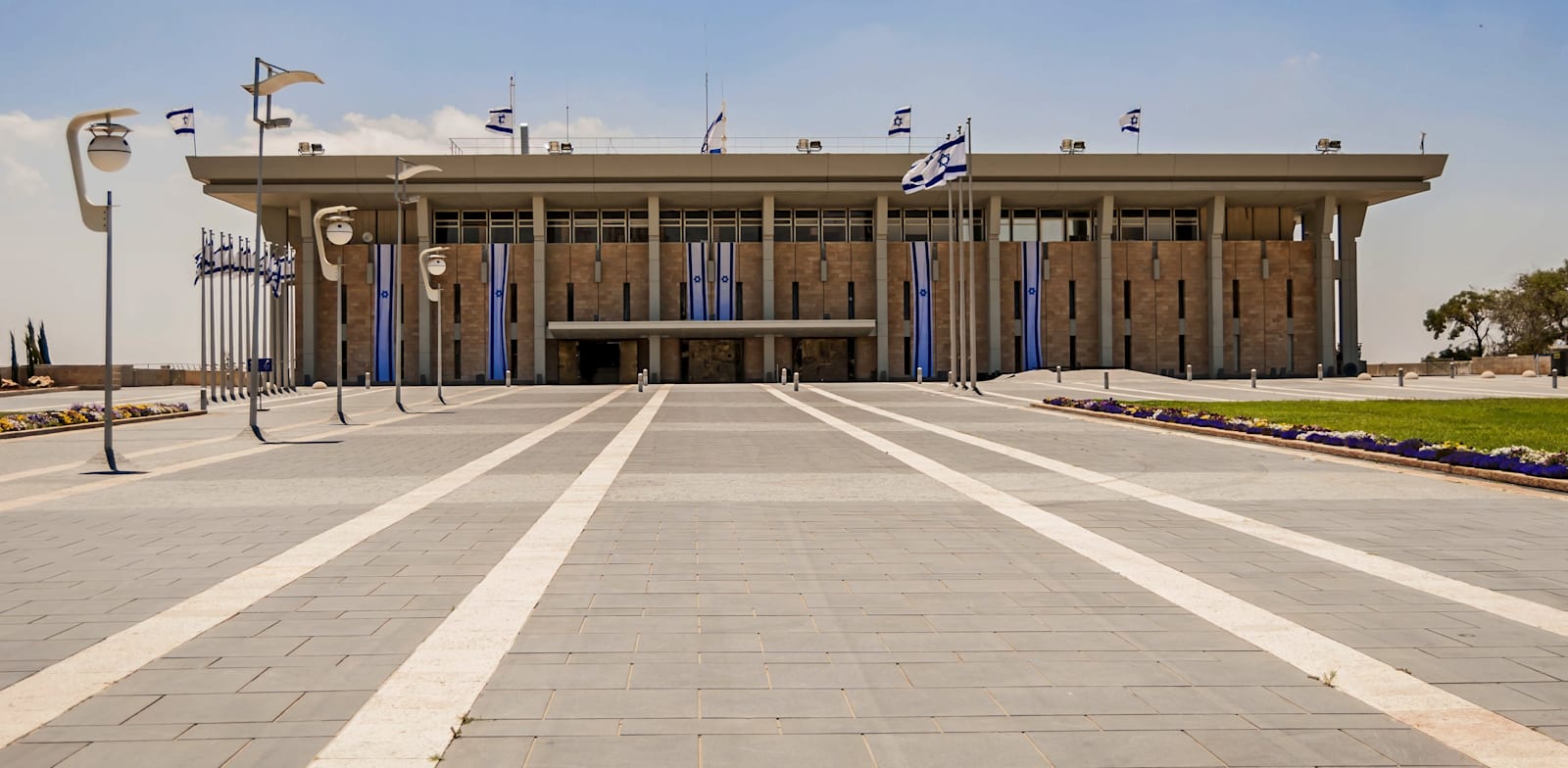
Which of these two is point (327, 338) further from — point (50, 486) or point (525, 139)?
point (50, 486)

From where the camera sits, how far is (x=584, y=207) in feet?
216

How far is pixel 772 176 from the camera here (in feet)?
202

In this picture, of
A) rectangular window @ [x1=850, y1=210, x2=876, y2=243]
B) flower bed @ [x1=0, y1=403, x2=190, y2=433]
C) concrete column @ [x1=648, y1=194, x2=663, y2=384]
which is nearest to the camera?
flower bed @ [x1=0, y1=403, x2=190, y2=433]

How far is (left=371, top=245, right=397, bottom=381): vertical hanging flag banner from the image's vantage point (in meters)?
64.1

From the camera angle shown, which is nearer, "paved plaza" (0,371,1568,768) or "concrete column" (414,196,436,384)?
"paved plaza" (0,371,1568,768)

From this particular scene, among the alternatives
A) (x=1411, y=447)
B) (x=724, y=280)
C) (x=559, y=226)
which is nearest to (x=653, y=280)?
(x=724, y=280)

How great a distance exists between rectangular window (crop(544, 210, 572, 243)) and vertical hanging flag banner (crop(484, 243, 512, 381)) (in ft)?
9.67

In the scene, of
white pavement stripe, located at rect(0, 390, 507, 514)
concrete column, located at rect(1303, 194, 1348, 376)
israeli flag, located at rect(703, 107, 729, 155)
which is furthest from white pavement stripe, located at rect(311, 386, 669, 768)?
concrete column, located at rect(1303, 194, 1348, 376)

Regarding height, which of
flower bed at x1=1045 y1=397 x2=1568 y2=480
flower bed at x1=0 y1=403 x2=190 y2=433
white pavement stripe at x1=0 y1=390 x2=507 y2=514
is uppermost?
flower bed at x1=0 y1=403 x2=190 y2=433

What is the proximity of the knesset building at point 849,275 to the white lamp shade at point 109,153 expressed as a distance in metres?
46.5

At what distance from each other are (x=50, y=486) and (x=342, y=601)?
903 centimetres

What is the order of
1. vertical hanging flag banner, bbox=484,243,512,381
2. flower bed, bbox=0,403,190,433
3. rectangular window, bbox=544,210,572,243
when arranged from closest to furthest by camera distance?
flower bed, bbox=0,403,190,433 → vertical hanging flag banner, bbox=484,243,512,381 → rectangular window, bbox=544,210,572,243

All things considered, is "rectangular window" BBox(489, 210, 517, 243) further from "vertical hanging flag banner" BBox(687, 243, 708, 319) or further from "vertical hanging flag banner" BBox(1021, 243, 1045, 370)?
"vertical hanging flag banner" BBox(1021, 243, 1045, 370)

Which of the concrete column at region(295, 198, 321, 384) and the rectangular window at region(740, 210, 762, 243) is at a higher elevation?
the rectangular window at region(740, 210, 762, 243)
